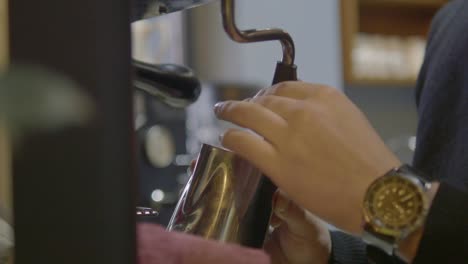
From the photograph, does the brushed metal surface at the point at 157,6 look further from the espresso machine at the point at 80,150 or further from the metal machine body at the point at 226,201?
the espresso machine at the point at 80,150

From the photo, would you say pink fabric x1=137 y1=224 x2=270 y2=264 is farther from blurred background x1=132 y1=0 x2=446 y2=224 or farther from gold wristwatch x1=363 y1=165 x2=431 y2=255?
blurred background x1=132 y1=0 x2=446 y2=224

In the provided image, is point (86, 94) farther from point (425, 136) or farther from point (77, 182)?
point (425, 136)

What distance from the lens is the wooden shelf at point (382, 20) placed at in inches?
64.2

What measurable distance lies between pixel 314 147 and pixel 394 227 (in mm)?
61

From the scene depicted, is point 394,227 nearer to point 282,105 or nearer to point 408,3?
Result: point 282,105

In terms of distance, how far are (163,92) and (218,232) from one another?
131 millimetres

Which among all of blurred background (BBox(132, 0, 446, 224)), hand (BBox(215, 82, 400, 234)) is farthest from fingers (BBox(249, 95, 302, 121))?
blurred background (BBox(132, 0, 446, 224))

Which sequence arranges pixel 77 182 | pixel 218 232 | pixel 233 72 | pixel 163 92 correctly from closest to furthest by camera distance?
pixel 77 182 < pixel 218 232 < pixel 163 92 < pixel 233 72

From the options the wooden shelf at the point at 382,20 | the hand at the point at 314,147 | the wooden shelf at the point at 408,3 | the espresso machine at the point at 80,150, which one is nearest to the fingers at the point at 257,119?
the hand at the point at 314,147

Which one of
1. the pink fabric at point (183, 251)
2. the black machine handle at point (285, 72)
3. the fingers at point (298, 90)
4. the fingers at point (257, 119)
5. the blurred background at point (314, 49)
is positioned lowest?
the blurred background at point (314, 49)

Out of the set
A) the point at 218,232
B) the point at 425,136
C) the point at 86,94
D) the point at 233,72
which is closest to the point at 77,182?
the point at 86,94

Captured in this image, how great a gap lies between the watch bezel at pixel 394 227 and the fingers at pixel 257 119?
0.19 ft

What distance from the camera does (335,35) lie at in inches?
62.0

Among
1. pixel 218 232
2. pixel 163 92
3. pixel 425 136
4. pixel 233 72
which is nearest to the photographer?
pixel 218 232
